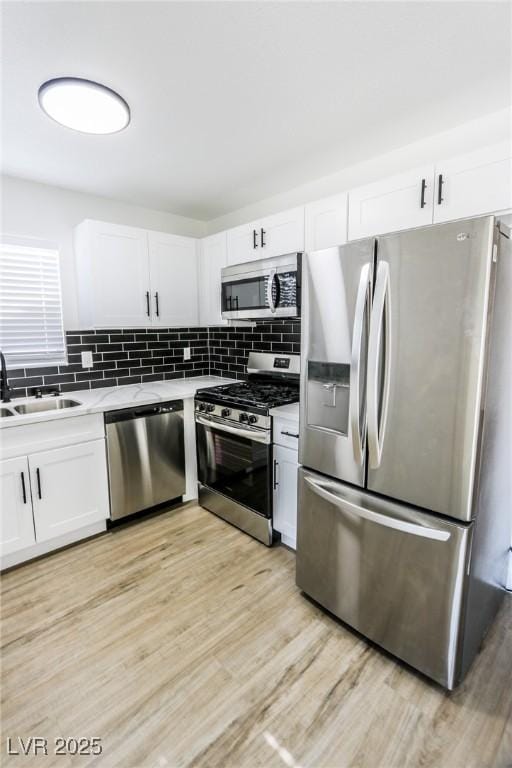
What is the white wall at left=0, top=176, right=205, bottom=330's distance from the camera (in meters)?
2.55

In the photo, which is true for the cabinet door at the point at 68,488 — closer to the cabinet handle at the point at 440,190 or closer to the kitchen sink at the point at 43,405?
the kitchen sink at the point at 43,405

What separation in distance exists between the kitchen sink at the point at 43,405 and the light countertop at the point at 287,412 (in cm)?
140

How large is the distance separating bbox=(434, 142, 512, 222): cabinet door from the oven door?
1.55m

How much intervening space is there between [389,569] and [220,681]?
840mm

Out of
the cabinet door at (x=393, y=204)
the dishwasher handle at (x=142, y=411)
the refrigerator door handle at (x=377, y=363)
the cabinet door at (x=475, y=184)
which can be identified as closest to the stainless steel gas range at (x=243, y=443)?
the dishwasher handle at (x=142, y=411)

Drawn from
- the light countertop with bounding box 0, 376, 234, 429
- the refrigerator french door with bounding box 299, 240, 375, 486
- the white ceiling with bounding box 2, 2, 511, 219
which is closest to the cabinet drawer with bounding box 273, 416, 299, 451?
the refrigerator french door with bounding box 299, 240, 375, 486

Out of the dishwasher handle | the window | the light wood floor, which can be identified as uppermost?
the window

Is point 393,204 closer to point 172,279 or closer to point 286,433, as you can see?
point 286,433

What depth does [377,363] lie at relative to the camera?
Result: 1.48m

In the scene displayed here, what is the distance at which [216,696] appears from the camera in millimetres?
1450

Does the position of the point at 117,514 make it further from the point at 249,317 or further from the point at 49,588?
the point at 249,317

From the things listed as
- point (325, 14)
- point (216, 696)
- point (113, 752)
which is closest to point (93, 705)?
point (113, 752)

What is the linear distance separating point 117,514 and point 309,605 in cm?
143

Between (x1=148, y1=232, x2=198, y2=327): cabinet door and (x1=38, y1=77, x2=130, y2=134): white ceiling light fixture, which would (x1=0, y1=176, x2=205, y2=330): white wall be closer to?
(x1=148, y1=232, x2=198, y2=327): cabinet door
